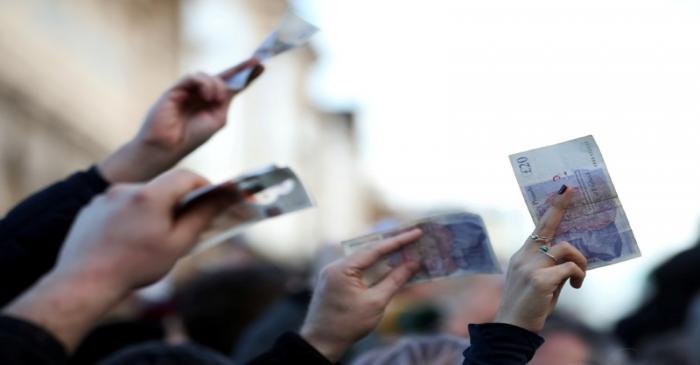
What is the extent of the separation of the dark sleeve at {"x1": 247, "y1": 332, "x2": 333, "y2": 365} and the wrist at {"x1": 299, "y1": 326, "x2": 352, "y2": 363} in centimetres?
1

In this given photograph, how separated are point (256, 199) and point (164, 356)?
639mm

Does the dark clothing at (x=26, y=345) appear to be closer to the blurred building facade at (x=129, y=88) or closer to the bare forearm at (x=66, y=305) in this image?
the bare forearm at (x=66, y=305)

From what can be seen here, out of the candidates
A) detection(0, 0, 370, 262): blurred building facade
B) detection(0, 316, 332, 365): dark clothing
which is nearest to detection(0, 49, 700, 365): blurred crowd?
detection(0, 316, 332, 365): dark clothing

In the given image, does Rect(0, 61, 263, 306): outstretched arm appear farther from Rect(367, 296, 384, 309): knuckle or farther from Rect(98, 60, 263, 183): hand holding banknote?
Result: Rect(367, 296, 384, 309): knuckle

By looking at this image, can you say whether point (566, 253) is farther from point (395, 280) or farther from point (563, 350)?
point (563, 350)

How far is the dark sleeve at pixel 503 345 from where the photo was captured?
166 cm

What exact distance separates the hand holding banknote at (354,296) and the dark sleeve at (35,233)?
681 millimetres

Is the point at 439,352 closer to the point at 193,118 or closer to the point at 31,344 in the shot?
the point at 193,118

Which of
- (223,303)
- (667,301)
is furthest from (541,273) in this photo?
(667,301)

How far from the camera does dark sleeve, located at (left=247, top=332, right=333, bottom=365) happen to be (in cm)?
202

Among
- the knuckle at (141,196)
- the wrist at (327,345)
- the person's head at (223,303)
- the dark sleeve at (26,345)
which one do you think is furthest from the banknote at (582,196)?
the person's head at (223,303)

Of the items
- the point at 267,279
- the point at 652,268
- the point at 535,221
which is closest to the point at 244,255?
the point at 267,279

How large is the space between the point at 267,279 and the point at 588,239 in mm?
2477

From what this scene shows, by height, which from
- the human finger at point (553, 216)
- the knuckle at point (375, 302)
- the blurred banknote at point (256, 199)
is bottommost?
the knuckle at point (375, 302)
